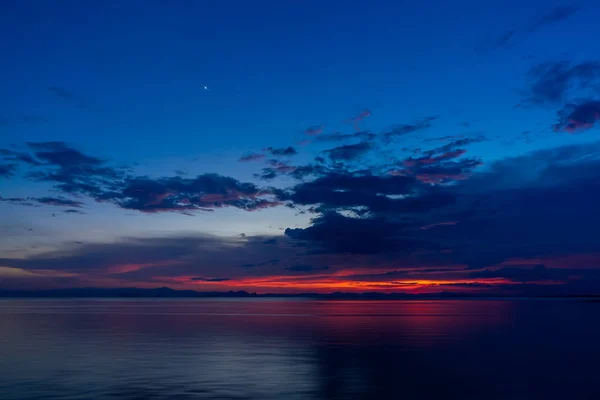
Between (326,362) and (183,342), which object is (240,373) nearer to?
(326,362)

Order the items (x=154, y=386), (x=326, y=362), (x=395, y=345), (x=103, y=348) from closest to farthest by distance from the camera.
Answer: (x=154, y=386), (x=326, y=362), (x=103, y=348), (x=395, y=345)

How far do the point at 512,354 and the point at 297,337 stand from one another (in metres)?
23.5

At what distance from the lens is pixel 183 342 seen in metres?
52.4

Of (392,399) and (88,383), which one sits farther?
(88,383)

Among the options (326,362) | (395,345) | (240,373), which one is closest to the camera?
(240,373)

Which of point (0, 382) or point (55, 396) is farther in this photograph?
point (0, 382)

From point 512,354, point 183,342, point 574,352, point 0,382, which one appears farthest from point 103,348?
point 574,352

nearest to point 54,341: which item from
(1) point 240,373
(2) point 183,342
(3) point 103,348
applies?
(3) point 103,348

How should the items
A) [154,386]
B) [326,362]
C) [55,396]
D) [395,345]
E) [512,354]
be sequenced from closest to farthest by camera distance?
[55,396]
[154,386]
[326,362]
[512,354]
[395,345]

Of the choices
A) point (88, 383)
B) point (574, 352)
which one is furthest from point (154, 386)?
point (574, 352)

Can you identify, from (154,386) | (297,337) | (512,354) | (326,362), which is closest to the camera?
(154,386)

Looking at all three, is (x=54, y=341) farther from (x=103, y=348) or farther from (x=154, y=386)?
(x=154, y=386)

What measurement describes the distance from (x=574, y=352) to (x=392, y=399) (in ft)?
82.0

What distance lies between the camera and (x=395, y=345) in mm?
49688
